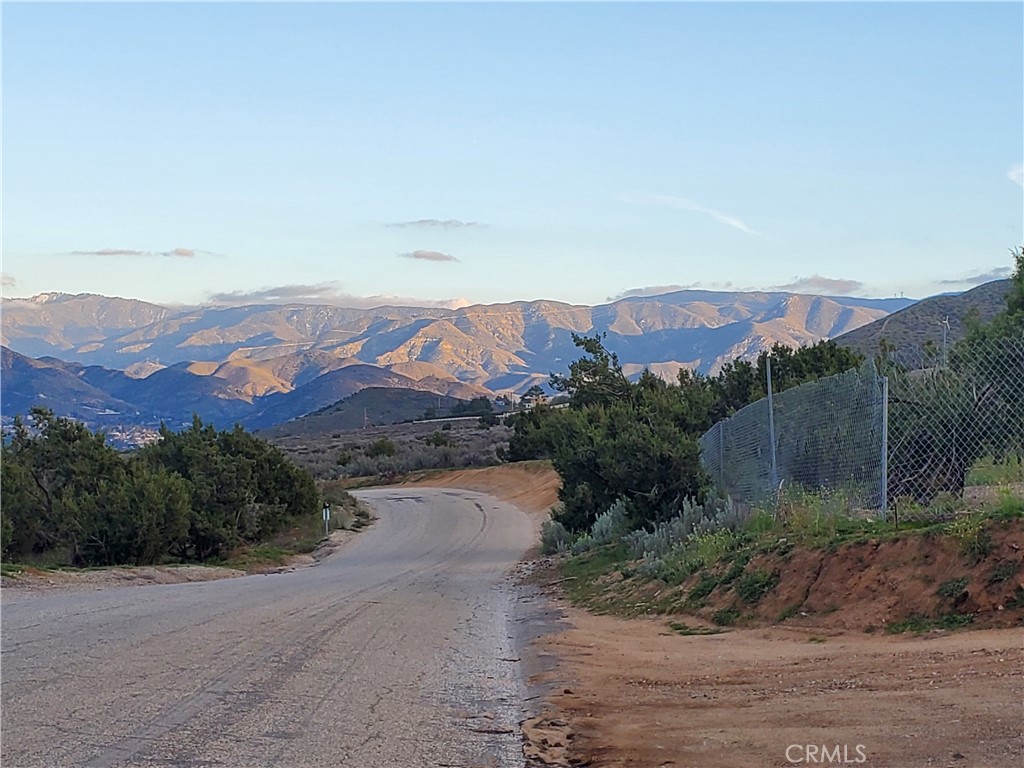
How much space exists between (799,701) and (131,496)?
23457mm

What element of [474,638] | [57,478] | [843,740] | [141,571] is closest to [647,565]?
[474,638]

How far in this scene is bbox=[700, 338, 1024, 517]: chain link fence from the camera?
1238cm

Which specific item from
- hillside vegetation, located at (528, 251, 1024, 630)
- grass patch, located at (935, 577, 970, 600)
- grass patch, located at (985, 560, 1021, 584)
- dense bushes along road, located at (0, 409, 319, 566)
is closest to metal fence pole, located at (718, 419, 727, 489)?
hillside vegetation, located at (528, 251, 1024, 630)

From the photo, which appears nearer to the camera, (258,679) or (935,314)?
(258,679)

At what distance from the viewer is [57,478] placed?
3156cm

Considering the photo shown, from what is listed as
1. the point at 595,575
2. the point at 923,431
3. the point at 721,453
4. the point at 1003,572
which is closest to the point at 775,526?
the point at 923,431

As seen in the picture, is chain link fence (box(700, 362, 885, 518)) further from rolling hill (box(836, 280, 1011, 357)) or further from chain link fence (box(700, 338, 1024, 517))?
rolling hill (box(836, 280, 1011, 357))

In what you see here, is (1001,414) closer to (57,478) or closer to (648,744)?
(648,744)

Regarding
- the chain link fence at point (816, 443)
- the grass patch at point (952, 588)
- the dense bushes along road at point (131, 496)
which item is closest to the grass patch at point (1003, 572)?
the grass patch at point (952, 588)

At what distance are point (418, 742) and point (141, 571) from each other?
1852cm

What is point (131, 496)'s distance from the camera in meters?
28.7

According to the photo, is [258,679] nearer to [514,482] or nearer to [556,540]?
[556,540]

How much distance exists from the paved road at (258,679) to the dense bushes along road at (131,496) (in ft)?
29.5

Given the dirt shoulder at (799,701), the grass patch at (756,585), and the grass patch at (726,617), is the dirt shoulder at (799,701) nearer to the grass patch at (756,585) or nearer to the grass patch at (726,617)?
the grass patch at (726,617)
